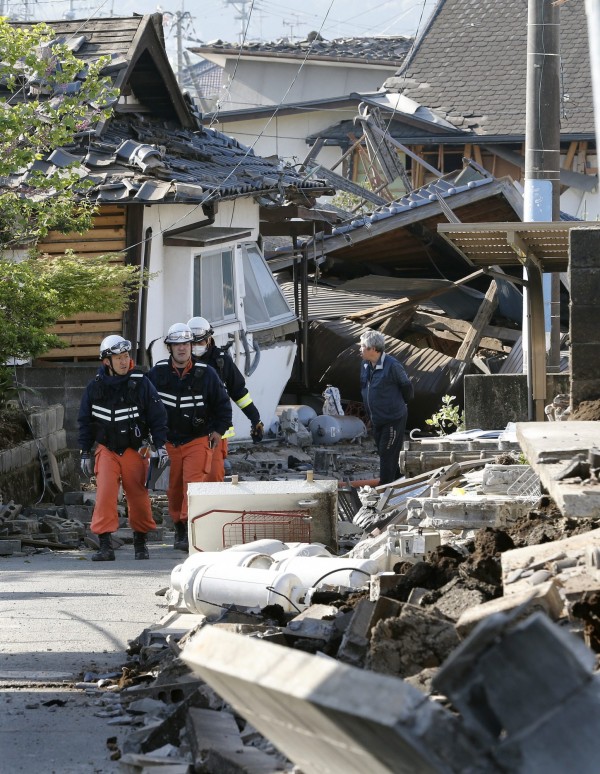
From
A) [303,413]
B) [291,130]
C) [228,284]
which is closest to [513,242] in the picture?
[228,284]

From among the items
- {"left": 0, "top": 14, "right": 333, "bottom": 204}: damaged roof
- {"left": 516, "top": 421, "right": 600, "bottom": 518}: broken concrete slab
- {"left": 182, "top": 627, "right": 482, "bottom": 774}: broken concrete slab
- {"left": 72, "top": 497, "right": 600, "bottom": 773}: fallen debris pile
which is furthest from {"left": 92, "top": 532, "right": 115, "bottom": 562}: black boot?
{"left": 182, "top": 627, "right": 482, "bottom": 774}: broken concrete slab

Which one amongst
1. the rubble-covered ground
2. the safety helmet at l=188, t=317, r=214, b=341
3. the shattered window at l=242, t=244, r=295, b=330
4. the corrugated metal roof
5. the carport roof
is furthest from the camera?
the corrugated metal roof

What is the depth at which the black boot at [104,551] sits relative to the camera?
11594mm

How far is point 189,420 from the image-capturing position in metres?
12.2

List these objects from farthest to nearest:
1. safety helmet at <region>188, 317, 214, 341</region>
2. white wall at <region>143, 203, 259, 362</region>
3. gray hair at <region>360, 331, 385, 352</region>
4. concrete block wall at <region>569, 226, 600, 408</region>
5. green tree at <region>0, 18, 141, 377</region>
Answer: white wall at <region>143, 203, 259, 362</region> → gray hair at <region>360, 331, 385, 352</region> → green tree at <region>0, 18, 141, 377</region> → safety helmet at <region>188, 317, 214, 341</region> → concrete block wall at <region>569, 226, 600, 408</region>

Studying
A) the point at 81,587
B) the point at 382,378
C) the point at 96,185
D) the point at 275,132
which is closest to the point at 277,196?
the point at 96,185

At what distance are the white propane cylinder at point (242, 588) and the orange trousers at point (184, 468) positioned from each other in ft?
13.4

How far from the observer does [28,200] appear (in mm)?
13750

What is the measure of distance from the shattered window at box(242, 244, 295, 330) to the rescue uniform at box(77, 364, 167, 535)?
8817mm

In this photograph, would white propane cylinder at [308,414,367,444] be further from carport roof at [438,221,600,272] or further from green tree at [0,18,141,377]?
carport roof at [438,221,600,272]

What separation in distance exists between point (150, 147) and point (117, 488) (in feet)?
23.5

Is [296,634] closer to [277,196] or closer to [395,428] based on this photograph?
[395,428]

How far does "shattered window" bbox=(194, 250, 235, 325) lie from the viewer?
1950 centimetres

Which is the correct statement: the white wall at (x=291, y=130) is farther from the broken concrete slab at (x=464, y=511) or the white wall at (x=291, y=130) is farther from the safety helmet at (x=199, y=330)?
the broken concrete slab at (x=464, y=511)
